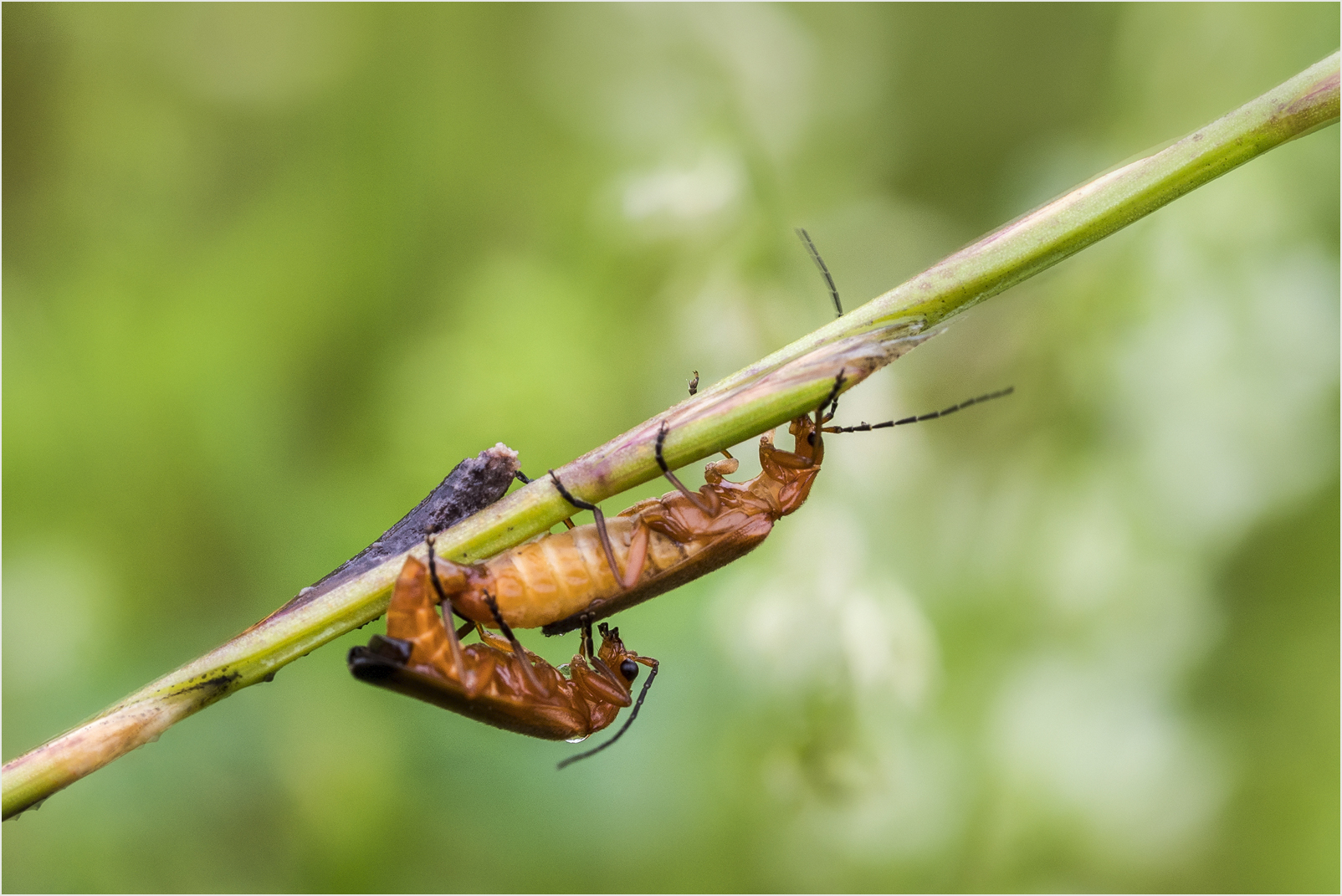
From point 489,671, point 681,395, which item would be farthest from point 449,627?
point 681,395

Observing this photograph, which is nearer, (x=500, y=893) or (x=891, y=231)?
(x=500, y=893)

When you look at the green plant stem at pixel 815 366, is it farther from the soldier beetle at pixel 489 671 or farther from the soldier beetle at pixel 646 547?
the soldier beetle at pixel 646 547

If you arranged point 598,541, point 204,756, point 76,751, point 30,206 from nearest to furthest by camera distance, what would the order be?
point 76,751
point 598,541
point 204,756
point 30,206

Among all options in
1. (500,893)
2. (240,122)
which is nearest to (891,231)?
(240,122)

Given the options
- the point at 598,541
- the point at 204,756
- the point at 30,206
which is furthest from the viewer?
the point at 30,206

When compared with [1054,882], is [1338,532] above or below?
above

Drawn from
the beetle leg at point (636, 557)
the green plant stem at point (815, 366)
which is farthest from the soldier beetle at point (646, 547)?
the green plant stem at point (815, 366)

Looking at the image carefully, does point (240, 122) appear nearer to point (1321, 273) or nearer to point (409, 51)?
point (409, 51)
